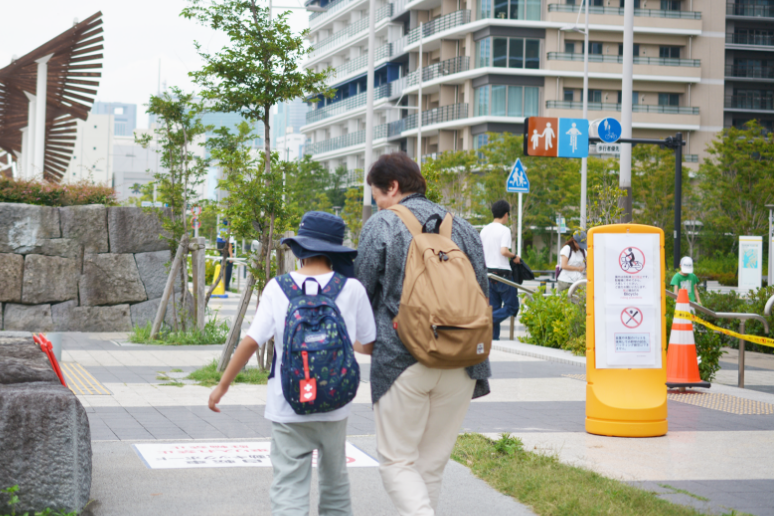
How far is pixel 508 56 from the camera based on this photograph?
56.2 m

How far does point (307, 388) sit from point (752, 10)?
2824 inches

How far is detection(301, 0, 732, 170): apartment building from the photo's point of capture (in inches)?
2215

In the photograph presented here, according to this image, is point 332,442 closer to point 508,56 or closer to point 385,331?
point 385,331

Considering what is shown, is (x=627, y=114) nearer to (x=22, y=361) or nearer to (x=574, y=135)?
(x=574, y=135)

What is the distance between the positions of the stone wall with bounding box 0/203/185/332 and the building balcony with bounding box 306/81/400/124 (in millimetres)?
50596

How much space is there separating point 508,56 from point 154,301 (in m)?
45.6

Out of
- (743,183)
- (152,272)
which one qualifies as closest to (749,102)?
(743,183)

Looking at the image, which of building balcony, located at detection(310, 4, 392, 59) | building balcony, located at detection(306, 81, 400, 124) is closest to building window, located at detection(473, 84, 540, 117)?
building balcony, located at detection(306, 81, 400, 124)

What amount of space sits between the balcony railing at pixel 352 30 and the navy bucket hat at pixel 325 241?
66.1m

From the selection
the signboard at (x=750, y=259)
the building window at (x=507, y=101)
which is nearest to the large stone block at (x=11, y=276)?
the signboard at (x=750, y=259)

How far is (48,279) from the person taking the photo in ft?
44.9

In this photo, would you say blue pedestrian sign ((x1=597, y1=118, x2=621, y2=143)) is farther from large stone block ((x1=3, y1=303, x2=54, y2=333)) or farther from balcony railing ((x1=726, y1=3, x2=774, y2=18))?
balcony railing ((x1=726, y1=3, x2=774, y2=18))

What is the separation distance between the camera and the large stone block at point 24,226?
13469 millimetres

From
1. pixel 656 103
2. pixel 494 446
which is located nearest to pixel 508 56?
pixel 656 103
